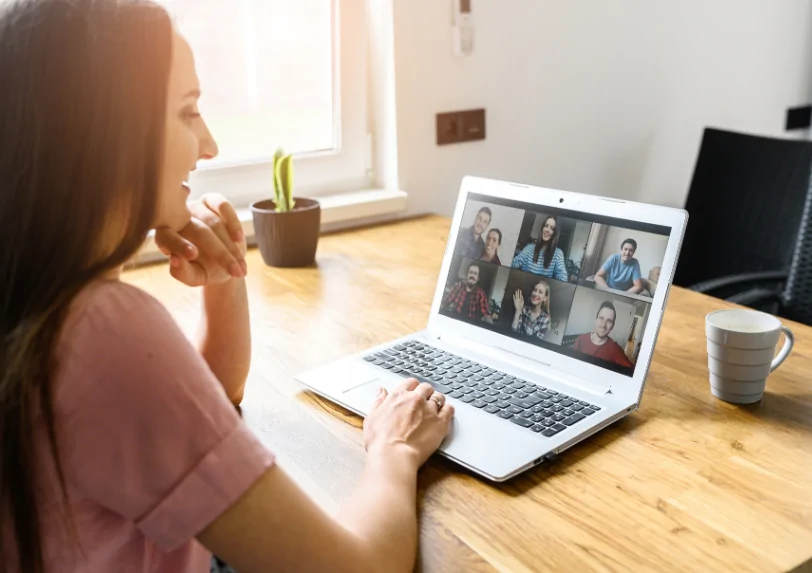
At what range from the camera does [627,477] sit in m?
0.82

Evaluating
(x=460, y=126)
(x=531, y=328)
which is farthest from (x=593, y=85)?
(x=531, y=328)

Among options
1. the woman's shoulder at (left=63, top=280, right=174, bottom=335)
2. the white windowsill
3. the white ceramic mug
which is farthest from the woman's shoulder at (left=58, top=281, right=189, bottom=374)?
the white windowsill

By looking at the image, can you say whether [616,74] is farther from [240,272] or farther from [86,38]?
[86,38]

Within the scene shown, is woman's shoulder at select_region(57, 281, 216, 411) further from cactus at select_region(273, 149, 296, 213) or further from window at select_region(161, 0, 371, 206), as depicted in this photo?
window at select_region(161, 0, 371, 206)

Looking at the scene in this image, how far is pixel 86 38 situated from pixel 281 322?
2.49 feet

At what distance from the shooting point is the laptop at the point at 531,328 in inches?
35.8

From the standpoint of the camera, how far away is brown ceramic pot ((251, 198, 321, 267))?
1562 millimetres

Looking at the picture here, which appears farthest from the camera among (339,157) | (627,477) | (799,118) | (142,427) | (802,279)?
(799,118)

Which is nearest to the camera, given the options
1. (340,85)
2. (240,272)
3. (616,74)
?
(240,272)

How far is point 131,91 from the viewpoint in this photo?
1.96 ft

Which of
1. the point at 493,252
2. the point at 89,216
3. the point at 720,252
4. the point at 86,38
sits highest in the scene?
the point at 86,38

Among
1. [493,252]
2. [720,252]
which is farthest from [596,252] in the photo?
[720,252]

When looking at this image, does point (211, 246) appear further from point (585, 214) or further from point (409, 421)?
point (585, 214)

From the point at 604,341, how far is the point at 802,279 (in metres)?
0.96
